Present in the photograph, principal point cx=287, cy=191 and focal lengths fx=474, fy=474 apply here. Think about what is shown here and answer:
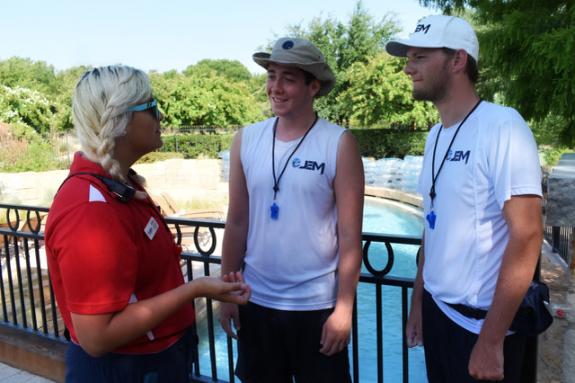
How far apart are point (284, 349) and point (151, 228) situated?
83 centimetres

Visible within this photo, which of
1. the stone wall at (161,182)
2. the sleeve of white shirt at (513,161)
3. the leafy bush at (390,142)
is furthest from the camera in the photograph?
the leafy bush at (390,142)

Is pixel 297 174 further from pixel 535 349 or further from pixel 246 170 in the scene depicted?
pixel 535 349

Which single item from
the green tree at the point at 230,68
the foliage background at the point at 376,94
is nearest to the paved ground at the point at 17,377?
the foliage background at the point at 376,94

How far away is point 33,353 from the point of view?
317 centimetres

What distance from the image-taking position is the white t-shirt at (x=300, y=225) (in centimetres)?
178

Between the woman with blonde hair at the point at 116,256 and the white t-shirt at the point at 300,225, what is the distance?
28 cm

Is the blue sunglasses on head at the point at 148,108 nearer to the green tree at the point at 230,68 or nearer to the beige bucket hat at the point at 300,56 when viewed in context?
the beige bucket hat at the point at 300,56

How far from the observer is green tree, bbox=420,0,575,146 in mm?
3465

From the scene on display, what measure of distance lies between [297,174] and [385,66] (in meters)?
19.0

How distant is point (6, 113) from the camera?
2177 cm

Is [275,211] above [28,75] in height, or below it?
below

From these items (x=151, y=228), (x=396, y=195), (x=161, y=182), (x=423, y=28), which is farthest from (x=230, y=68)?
(x=151, y=228)

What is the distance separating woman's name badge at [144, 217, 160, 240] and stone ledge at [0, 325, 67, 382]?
215 centimetres

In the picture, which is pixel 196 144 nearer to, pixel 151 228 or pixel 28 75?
pixel 151 228
